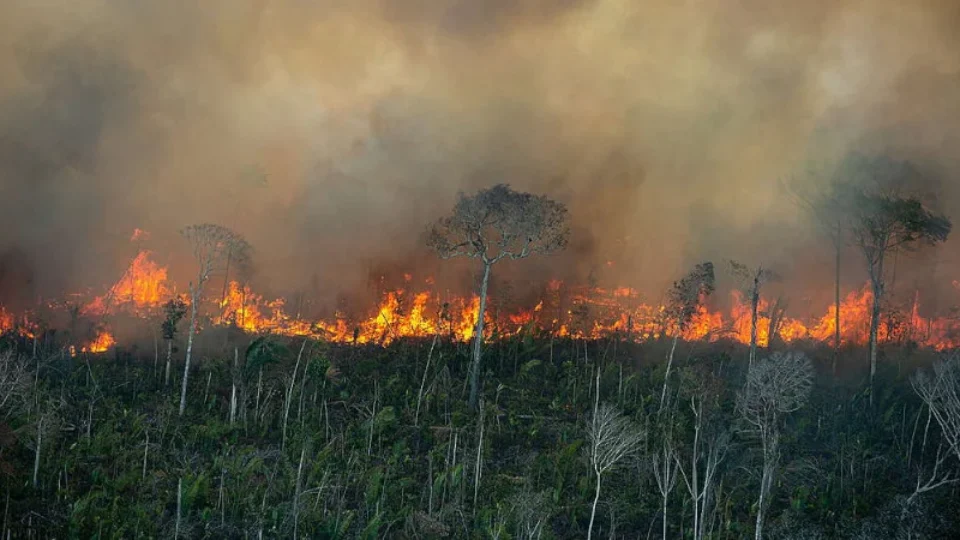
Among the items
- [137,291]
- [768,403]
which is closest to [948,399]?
[768,403]

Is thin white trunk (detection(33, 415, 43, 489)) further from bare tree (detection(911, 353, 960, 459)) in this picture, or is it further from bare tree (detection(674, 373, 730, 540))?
bare tree (detection(911, 353, 960, 459))

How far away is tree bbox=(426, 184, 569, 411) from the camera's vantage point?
52594mm

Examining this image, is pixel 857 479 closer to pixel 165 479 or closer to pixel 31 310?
pixel 165 479

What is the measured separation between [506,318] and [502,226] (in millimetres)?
19155

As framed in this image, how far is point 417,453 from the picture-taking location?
4672 centimetres

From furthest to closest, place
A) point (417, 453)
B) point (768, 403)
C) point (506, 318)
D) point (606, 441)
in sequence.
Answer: point (506, 318), point (417, 453), point (606, 441), point (768, 403)

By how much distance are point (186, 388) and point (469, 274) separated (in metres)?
31.7

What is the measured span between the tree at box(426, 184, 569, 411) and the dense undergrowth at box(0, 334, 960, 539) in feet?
20.5

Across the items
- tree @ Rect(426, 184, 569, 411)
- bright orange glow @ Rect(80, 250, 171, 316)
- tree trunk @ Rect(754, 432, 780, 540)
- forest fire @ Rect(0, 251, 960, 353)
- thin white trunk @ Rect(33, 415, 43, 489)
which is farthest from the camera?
bright orange glow @ Rect(80, 250, 171, 316)

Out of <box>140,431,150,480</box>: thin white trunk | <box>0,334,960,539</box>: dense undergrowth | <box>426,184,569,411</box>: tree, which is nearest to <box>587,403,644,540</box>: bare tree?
<box>0,334,960,539</box>: dense undergrowth

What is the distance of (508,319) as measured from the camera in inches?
2773

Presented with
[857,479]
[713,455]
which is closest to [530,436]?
[713,455]

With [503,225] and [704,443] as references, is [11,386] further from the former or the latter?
[704,443]

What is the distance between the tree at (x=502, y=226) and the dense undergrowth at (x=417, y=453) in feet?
20.5
